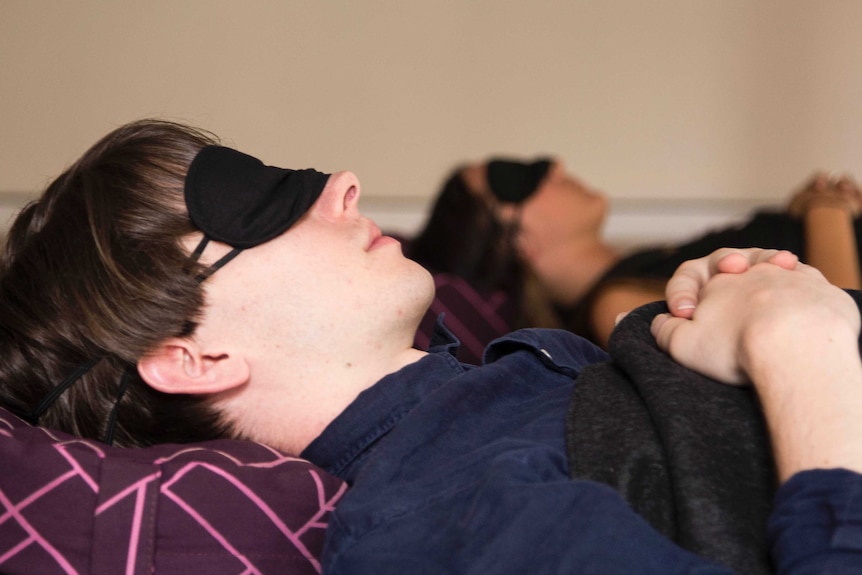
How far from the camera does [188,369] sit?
927 millimetres

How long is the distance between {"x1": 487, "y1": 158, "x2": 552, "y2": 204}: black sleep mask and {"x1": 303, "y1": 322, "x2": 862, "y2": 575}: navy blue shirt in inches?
47.1

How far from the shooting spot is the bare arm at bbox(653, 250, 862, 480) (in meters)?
0.63

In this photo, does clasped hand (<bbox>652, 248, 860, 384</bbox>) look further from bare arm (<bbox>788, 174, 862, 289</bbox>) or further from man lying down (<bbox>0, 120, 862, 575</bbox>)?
bare arm (<bbox>788, 174, 862, 289</bbox>)

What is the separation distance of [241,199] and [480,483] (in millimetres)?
402

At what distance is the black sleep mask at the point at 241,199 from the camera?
900mm

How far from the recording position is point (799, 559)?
1.93 feet

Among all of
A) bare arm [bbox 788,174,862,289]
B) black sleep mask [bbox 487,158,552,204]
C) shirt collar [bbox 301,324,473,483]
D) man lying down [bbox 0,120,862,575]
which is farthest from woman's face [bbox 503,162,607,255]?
shirt collar [bbox 301,324,473,483]

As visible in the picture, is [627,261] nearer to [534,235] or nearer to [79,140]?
[534,235]

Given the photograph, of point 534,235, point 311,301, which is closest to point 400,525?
point 311,301

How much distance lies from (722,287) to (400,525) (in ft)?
1.14

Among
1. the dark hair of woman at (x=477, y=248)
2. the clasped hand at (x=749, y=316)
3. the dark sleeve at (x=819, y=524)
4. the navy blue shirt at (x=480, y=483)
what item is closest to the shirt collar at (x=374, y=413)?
the navy blue shirt at (x=480, y=483)

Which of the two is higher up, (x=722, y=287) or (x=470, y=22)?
(x=470, y=22)

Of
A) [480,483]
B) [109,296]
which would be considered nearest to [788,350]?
[480,483]

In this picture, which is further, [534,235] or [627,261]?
[534,235]
